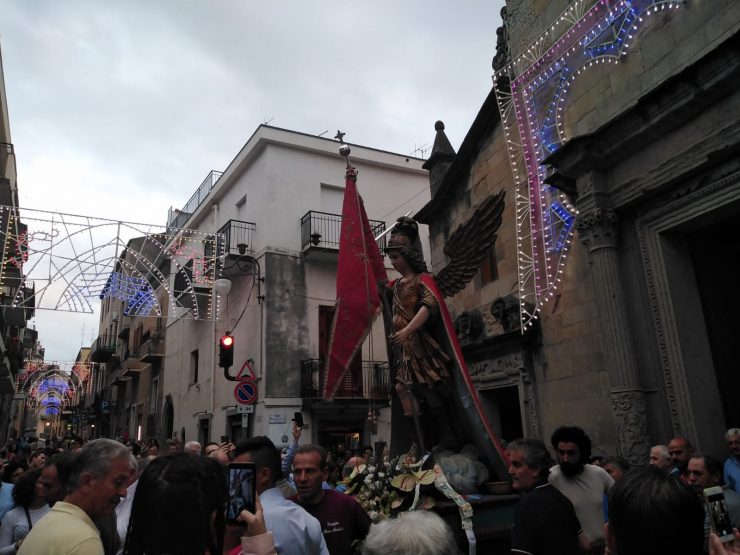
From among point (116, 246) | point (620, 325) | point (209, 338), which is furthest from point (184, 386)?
point (620, 325)

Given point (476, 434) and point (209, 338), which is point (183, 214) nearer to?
point (209, 338)

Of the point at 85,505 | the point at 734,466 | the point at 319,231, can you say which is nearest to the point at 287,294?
the point at 319,231

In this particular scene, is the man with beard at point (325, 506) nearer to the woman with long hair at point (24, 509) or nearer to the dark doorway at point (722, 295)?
the woman with long hair at point (24, 509)

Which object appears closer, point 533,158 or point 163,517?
point 163,517

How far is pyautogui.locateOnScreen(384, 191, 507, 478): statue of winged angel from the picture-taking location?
4.62 meters

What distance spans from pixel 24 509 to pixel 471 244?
14.1 ft

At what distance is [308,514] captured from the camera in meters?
2.45

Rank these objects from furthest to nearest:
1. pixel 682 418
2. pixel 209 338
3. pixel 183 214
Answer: pixel 183 214
pixel 209 338
pixel 682 418

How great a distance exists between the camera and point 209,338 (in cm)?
1853

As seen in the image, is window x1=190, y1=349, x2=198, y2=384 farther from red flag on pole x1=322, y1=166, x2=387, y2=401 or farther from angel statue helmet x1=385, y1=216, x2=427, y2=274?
angel statue helmet x1=385, y1=216, x2=427, y2=274

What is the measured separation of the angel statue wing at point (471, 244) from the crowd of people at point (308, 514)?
6.65 feet

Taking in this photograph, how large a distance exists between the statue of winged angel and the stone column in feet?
7.46

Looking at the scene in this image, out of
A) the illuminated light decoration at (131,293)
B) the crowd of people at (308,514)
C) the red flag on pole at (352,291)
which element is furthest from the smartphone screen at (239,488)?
the illuminated light decoration at (131,293)

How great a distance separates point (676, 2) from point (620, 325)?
3724mm
